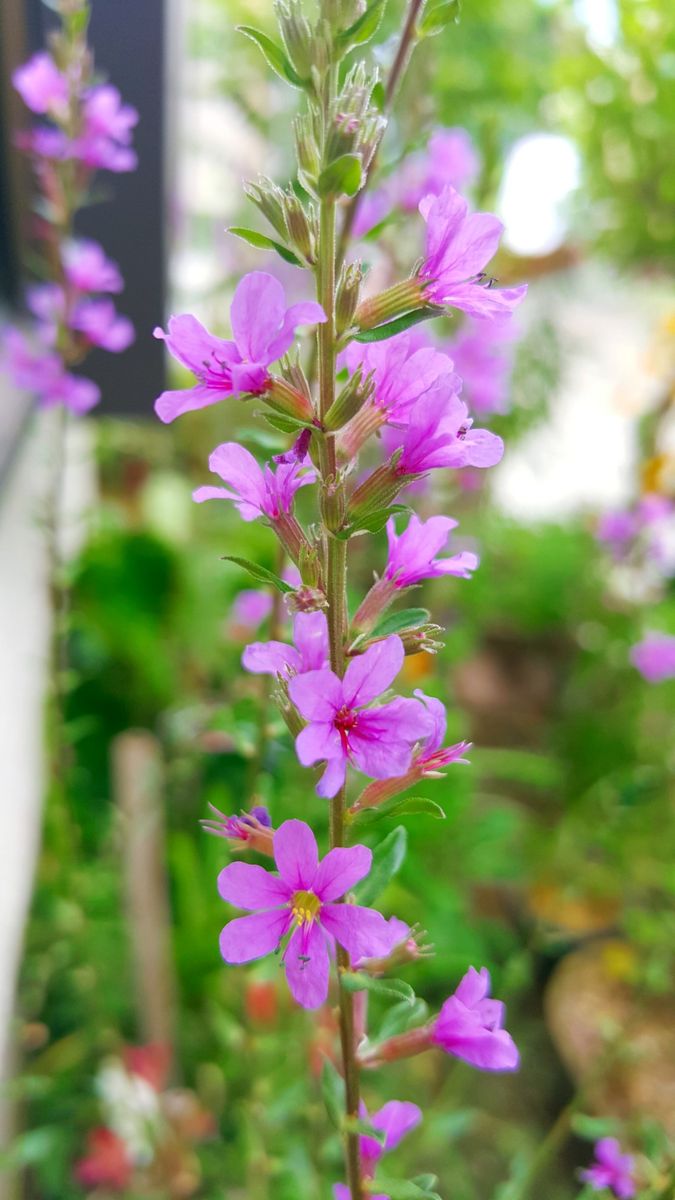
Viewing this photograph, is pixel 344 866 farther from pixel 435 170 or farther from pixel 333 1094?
pixel 435 170

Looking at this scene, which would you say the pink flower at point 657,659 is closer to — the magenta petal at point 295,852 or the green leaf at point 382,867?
the green leaf at point 382,867

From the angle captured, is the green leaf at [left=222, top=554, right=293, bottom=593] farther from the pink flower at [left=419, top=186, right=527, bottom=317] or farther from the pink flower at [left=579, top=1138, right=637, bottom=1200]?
the pink flower at [left=579, top=1138, right=637, bottom=1200]

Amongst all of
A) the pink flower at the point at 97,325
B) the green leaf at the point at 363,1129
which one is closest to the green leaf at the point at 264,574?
the green leaf at the point at 363,1129

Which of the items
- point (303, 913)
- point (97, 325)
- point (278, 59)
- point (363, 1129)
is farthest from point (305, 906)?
point (97, 325)

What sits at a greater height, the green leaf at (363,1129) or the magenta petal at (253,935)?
the magenta petal at (253,935)

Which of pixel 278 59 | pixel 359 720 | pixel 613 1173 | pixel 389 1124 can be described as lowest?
pixel 613 1173
